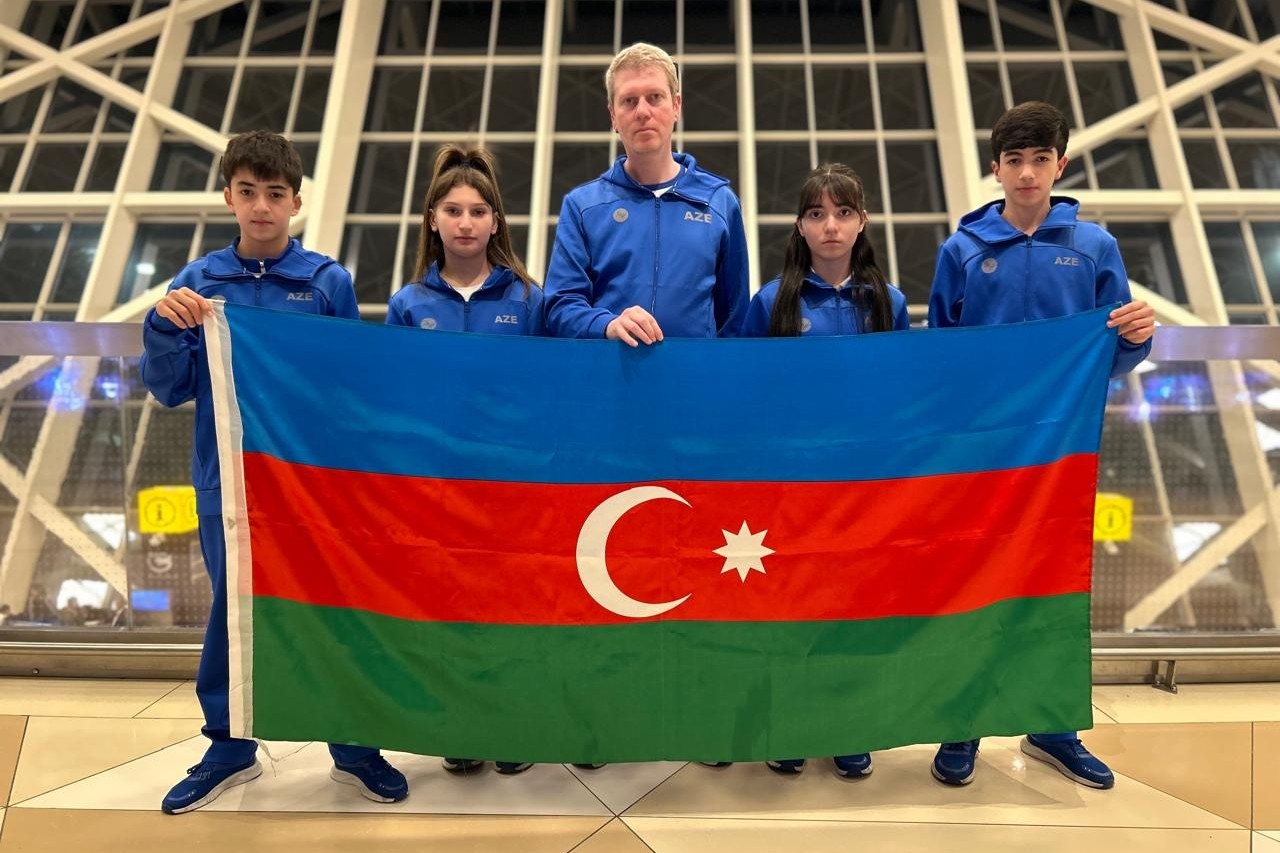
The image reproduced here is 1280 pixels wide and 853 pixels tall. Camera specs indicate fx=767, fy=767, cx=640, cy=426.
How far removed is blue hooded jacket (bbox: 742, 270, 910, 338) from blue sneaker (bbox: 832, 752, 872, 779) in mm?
1201

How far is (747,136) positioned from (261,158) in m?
6.90

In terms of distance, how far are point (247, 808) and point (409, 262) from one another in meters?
6.97

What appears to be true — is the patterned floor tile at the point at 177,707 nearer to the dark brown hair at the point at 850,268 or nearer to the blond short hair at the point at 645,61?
the dark brown hair at the point at 850,268

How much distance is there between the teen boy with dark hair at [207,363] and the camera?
2.02m

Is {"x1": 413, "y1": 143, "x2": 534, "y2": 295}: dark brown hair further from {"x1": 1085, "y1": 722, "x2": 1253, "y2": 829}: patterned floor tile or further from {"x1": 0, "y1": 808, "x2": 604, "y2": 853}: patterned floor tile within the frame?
{"x1": 1085, "y1": 722, "x2": 1253, "y2": 829}: patterned floor tile

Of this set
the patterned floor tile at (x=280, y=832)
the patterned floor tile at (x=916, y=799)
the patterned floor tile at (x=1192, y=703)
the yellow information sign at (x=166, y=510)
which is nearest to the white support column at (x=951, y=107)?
the patterned floor tile at (x=1192, y=703)

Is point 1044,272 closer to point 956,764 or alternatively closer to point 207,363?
point 956,764

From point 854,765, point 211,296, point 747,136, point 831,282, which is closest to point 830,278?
point 831,282

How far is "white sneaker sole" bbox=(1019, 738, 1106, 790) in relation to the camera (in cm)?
216

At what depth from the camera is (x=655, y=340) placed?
1934mm

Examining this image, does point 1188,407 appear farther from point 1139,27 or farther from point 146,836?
point 1139,27

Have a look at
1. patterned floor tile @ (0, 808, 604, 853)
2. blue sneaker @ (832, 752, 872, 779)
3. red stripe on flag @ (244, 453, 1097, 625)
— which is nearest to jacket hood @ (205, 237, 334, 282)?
red stripe on flag @ (244, 453, 1097, 625)

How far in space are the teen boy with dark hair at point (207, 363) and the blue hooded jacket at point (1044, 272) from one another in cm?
186

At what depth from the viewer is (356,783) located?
6.97 feet
